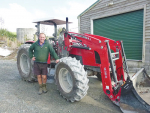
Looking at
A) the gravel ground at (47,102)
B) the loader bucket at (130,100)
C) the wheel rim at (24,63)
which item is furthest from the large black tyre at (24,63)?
the loader bucket at (130,100)

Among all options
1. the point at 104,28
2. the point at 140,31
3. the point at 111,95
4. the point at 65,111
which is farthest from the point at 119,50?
the point at 104,28

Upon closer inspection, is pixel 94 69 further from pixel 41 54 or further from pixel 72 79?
pixel 41 54

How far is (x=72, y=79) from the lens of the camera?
125 inches

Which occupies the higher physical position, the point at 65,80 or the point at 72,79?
the point at 72,79

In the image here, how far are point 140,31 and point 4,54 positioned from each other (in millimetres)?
10721

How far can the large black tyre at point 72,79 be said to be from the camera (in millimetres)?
3074

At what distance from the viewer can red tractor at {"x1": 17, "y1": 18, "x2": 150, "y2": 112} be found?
9.55ft

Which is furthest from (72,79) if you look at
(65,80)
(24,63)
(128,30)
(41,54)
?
(128,30)

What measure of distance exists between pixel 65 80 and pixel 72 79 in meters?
0.59

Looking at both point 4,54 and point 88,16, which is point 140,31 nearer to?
point 88,16

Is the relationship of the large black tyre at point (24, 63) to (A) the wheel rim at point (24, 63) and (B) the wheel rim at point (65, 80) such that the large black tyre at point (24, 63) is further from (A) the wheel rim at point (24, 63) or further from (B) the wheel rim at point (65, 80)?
(B) the wheel rim at point (65, 80)

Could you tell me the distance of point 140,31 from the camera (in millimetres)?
7098

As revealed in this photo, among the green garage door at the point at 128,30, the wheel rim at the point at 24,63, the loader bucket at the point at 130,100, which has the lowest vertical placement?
the loader bucket at the point at 130,100

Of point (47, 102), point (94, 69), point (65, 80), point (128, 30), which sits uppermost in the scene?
point (128, 30)
